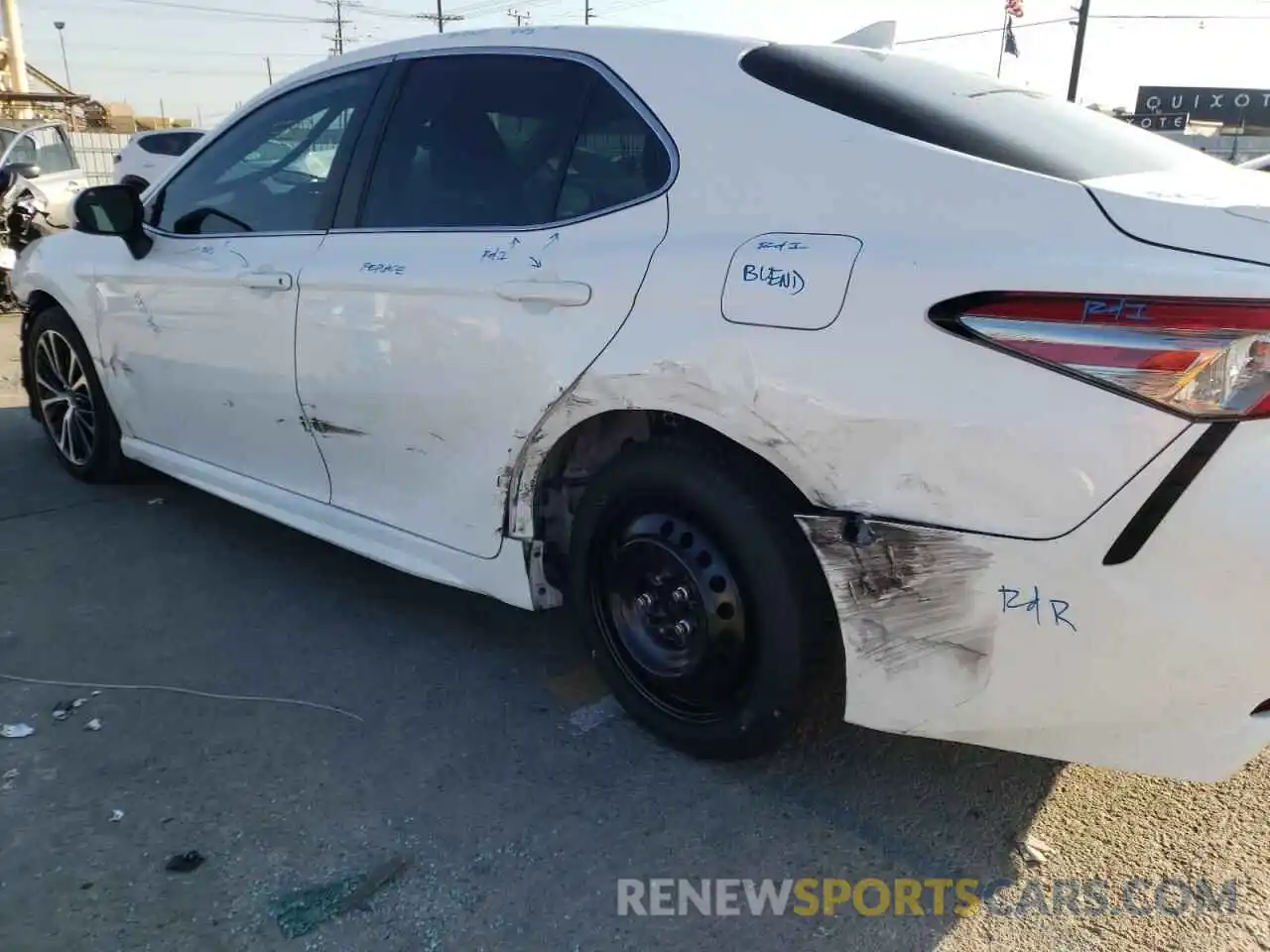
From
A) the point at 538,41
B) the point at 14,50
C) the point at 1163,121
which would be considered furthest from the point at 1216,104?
the point at 538,41

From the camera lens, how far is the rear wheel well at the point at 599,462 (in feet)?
7.56

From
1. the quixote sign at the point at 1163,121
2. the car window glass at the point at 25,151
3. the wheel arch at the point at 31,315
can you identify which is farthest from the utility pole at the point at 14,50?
the quixote sign at the point at 1163,121

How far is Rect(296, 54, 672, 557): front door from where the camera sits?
250cm

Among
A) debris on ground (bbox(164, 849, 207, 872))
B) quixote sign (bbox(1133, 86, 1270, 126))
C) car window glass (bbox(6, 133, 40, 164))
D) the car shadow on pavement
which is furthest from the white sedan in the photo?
quixote sign (bbox(1133, 86, 1270, 126))

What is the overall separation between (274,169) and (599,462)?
5.55ft

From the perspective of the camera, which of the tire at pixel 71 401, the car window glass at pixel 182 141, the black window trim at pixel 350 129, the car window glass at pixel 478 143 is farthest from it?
the car window glass at pixel 182 141

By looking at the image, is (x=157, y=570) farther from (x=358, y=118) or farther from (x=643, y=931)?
(x=643, y=931)

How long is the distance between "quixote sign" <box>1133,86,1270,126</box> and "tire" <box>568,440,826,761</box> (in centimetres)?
6910

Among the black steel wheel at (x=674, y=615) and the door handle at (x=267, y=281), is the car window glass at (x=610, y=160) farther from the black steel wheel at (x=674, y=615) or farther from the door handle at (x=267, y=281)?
the door handle at (x=267, y=281)

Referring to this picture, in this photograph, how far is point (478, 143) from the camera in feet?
9.63

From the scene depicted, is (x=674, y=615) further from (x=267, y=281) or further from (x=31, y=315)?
(x=31, y=315)

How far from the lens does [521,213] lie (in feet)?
8.91

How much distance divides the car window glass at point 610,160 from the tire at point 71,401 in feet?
8.87

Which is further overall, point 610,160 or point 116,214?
point 116,214
